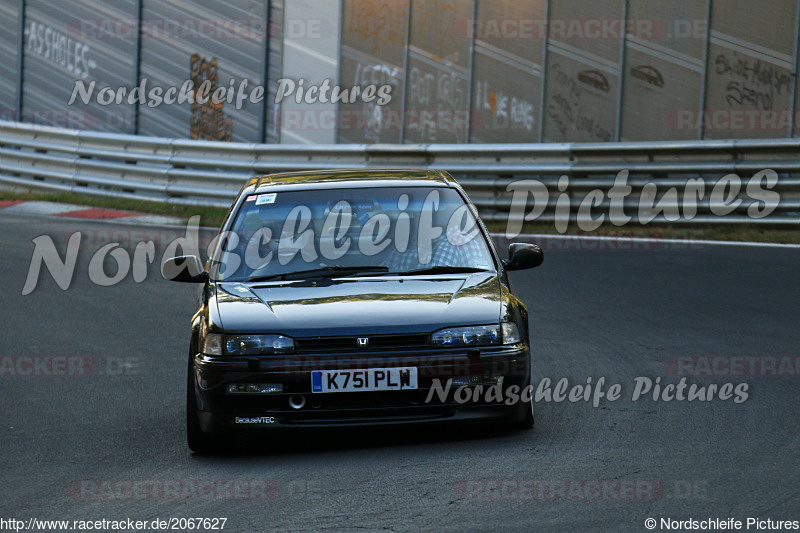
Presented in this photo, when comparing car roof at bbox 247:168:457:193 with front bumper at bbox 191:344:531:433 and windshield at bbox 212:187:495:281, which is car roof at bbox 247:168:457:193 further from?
front bumper at bbox 191:344:531:433

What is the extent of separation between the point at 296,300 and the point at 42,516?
186 cm

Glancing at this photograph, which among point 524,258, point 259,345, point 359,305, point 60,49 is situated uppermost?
point 60,49

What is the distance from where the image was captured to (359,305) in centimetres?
654

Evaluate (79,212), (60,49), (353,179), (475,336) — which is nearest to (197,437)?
(475,336)

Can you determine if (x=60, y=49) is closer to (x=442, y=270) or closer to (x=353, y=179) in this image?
(x=353, y=179)

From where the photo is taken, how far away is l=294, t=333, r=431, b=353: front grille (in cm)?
629

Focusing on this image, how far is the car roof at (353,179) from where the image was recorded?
775 cm

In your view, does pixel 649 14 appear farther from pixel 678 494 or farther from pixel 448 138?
pixel 678 494

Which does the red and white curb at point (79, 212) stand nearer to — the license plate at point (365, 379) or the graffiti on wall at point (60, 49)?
the graffiti on wall at point (60, 49)

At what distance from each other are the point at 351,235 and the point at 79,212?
13.2 meters

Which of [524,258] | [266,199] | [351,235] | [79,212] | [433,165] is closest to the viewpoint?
[351,235]

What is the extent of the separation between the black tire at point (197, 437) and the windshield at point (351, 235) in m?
0.91

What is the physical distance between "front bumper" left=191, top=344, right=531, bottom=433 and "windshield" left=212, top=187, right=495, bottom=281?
92cm

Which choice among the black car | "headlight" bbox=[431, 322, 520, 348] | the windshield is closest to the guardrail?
the windshield
